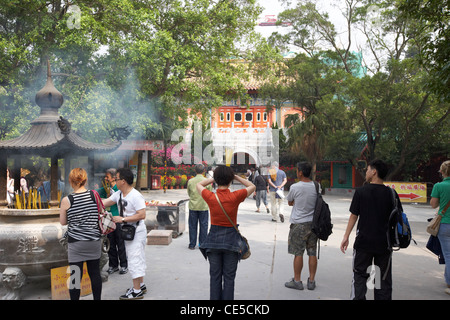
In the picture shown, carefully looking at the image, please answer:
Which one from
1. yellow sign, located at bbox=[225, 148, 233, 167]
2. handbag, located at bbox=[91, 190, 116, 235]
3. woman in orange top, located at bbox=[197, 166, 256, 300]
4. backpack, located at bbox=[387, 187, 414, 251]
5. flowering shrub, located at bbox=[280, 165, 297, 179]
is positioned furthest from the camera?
yellow sign, located at bbox=[225, 148, 233, 167]

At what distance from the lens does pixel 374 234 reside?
371cm

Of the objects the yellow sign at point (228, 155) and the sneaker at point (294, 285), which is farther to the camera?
the yellow sign at point (228, 155)

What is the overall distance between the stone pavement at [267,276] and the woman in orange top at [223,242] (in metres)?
1.14

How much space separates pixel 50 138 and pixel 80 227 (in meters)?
2.09

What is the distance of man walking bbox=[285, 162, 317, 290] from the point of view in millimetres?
4891

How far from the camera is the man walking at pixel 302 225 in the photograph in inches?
193

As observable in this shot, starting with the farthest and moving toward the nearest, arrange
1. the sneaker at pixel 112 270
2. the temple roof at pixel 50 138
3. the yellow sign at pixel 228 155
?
the yellow sign at pixel 228 155, the sneaker at pixel 112 270, the temple roof at pixel 50 138

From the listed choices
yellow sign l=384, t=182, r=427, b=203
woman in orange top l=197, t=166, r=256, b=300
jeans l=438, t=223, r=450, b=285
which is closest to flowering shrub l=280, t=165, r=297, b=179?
yellow sign l=384, t=182, r=427, b=203

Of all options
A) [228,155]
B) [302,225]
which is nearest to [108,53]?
[302,225]

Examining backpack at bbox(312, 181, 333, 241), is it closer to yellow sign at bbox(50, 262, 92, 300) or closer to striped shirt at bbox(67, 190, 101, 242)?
striped shirt at bbox(67, 190, 101, 242)

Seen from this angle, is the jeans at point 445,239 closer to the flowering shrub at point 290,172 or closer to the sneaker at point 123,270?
the sneaker at point 123,270

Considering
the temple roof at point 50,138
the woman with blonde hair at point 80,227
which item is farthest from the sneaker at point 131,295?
the temple roof at point 50,138

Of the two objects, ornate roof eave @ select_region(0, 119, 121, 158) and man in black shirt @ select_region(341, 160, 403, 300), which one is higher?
ornate roof eave @ select_region(0, 119, 121, 158)

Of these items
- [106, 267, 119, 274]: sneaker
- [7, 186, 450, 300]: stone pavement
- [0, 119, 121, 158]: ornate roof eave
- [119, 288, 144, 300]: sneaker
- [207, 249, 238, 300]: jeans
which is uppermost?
[0, 119, 121, 158]: ornate roof eave
